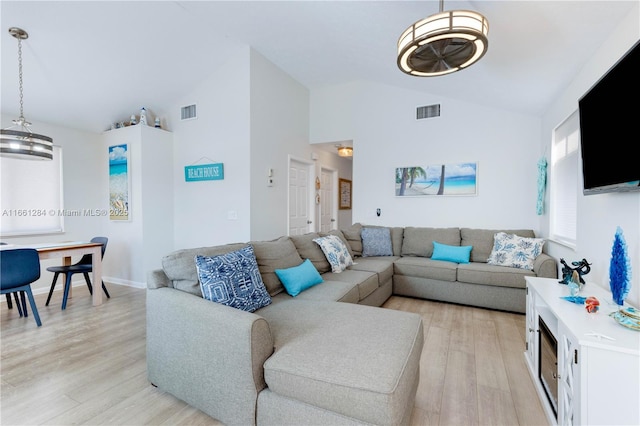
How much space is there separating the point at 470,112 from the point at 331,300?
364 centimetres

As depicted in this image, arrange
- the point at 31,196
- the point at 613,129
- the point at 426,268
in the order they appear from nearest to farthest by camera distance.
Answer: the point at 613,129
the point at 426,268
the point at 31,196

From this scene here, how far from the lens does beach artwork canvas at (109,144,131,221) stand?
4.51 meters

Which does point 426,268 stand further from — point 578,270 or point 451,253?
point 578,270

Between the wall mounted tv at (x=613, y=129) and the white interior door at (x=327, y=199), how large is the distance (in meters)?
4.46

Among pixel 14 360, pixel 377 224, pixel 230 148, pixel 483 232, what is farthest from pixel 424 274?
pixel 14 360

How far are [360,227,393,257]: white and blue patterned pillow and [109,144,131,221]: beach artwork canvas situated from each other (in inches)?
142

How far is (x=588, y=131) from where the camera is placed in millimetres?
2037

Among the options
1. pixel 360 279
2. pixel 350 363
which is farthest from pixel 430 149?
pixel 350 363

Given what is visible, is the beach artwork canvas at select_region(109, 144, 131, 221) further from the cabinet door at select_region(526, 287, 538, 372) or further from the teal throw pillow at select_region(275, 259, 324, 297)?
the cabinet door at select_region(526, 287, 538, 372)

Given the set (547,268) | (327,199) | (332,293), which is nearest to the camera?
(332,293)

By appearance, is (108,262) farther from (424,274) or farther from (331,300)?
(424,274)

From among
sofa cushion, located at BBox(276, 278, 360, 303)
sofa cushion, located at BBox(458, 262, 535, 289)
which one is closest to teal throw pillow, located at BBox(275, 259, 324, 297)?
sofa cushion, located at BBox(276, 278, 360, 303)

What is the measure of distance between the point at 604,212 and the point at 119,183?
225 inches

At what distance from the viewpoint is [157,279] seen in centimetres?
196
